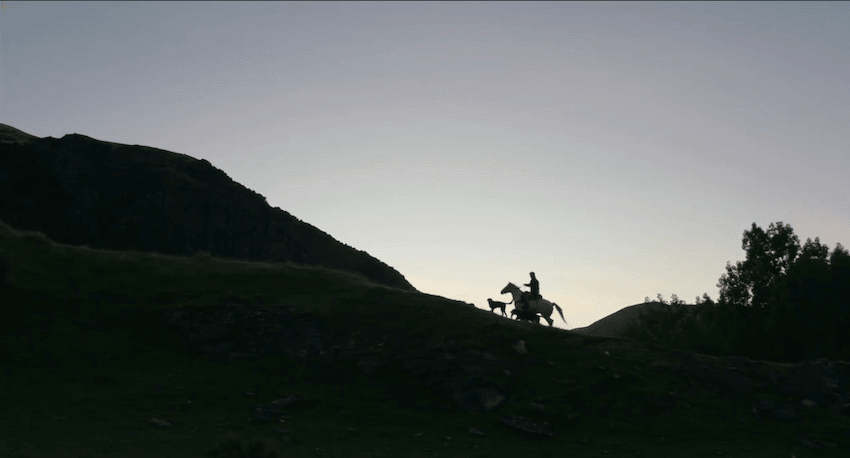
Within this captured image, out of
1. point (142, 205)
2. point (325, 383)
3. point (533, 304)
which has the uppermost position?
point (142, 205)

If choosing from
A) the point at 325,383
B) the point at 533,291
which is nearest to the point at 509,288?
the point at 533,291

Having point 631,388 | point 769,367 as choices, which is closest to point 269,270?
point 631,388

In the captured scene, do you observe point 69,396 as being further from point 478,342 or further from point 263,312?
point 478,342

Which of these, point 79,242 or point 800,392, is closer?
point 800,392

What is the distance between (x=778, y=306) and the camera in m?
52.9

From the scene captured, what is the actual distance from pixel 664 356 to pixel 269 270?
23.2 meters

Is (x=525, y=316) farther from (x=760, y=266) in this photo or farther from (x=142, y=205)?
(x=142, y=205)

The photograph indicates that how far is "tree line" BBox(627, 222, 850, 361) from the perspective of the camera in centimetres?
5122

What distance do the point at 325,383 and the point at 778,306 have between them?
131ft

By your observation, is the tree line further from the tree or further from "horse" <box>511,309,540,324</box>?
"horse" <box>511,309,540,324</box>

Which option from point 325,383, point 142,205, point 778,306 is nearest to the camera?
point 325,383

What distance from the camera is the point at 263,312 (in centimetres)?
3469

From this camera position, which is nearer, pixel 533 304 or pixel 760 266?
pixel 533 304

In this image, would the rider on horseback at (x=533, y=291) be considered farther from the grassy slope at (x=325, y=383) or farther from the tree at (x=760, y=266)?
the tree at (x=760, y=266)
